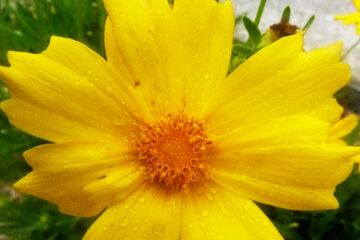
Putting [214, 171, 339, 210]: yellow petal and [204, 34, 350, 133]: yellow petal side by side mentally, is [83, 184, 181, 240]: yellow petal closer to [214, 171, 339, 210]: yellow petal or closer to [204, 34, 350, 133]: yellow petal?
[214, 171, 339, 210]: yellow petal

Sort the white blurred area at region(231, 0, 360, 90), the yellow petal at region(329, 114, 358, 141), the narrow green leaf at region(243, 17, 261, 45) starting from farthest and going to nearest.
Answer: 1. the white blurred area at region(231, 0, 360, 90)
2. the yellow petal at region(329, 114, 358, 141)
3. the narrow green leaf at region(243, 17, 261, 45)

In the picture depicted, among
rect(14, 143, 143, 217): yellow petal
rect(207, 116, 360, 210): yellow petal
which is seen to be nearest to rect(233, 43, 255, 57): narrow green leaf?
rect(207, 116, 360, 210): yellow petal

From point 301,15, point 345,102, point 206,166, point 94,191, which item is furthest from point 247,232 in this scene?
point 301,15

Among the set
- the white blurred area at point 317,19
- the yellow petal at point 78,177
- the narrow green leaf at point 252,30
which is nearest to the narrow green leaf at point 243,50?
the narrow green leaf at point 252,30

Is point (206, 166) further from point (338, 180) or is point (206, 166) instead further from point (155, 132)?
point (338, 180)

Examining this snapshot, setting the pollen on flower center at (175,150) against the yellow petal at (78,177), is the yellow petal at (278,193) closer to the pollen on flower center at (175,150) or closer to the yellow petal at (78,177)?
the pollen on flower center at (175,150)
